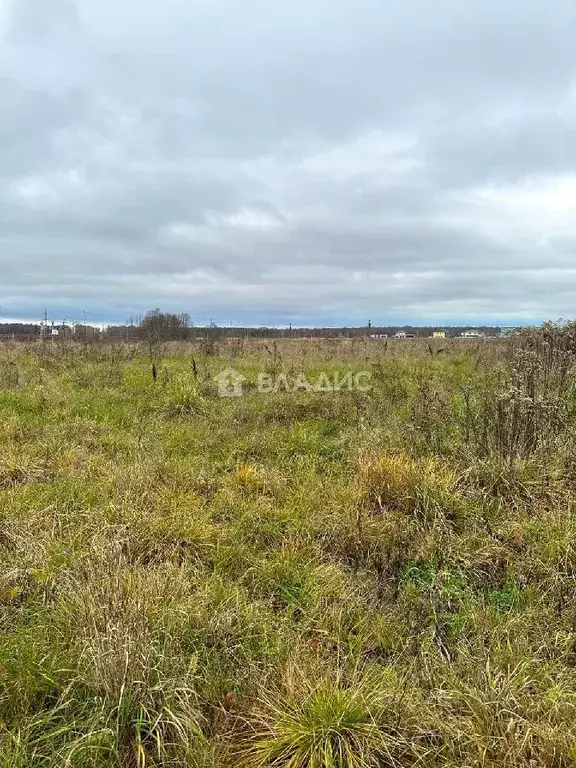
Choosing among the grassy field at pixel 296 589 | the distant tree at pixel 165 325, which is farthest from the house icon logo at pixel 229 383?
the distant tree at pixel 165 325

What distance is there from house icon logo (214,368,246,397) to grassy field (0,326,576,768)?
1980mm

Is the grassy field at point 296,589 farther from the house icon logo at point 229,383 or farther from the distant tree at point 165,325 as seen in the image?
the distant tree at point 165,325

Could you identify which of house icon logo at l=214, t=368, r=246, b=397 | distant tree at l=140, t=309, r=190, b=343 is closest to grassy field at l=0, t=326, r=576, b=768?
house icon logo at l=214, t=368, r=246, b=397

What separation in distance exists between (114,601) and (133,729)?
1.99 feet

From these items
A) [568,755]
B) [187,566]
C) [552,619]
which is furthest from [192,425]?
[568,755]

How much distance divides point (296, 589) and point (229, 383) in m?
6.40

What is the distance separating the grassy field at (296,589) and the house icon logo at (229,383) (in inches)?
78.0

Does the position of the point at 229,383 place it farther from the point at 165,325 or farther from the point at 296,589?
the point at 165,325

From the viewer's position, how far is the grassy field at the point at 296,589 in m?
1.87

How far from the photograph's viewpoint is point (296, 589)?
2.98 meters

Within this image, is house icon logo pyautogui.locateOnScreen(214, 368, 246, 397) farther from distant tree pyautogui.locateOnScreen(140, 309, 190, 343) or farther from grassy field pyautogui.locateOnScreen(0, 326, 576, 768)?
distant tree pyautogui.locateOnScreen(140, 309, 190, 343)

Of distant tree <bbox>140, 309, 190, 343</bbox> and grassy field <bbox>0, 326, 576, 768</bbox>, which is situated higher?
distant tree <bbox>140, 309, 190, 343</bbox>

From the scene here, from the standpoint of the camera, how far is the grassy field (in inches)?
73.7

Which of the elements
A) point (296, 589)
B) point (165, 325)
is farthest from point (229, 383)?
point (165, 325)
